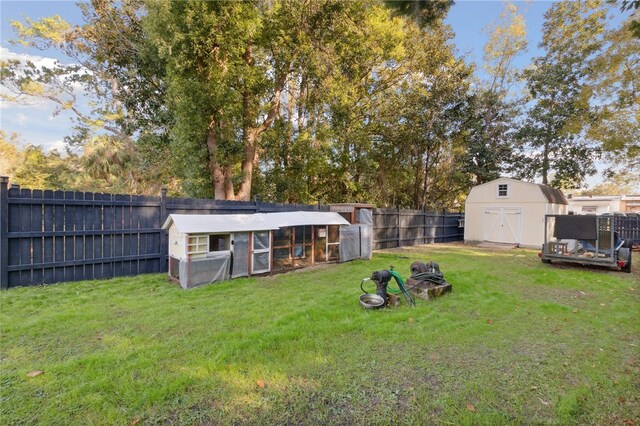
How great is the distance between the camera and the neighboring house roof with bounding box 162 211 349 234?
5941 millimetres

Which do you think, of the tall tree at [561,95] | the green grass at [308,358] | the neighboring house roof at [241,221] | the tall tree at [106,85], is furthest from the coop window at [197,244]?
the tall tree at [561,95]

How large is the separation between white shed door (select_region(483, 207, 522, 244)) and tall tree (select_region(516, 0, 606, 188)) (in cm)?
628

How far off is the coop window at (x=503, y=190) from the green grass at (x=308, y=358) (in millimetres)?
10994

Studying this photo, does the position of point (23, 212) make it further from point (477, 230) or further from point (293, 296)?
point (477, 230)

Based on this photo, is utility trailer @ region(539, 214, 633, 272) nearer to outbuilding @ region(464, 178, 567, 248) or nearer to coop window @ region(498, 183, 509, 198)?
outbuilding @ region(464, 178, 567, 248)

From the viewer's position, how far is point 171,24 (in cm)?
839

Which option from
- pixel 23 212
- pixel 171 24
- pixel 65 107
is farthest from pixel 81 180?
pixel 23 212

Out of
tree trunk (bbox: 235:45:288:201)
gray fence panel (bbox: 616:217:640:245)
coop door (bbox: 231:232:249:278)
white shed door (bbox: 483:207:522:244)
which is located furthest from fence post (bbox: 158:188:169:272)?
gray fence panel (bbox: 616:217:640:245)

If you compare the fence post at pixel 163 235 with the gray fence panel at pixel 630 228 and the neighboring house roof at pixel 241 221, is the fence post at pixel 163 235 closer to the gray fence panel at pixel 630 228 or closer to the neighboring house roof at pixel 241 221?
the neighboring house roof at pixel 241 221

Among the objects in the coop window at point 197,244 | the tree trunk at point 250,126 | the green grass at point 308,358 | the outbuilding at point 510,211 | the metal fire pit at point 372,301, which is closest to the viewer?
the green grass at point 308,358

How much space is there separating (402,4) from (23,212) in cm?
699

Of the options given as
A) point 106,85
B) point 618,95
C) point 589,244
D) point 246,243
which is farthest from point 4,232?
point 618,95

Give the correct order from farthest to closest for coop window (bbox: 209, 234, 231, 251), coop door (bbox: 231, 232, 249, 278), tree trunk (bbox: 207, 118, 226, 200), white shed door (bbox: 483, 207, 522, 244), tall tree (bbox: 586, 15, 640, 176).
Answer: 1. white shed door (bbox: 483, 207, 522, 244)
2. tall tree (bbox: 586, 15, 640, 176)
3. tree trunk (bbox: 207, 118, 226, 200)
4. coop door (bbox: 231, 232, 249, 278)
5. coop window (bbox: 209, 234, 231, 251)

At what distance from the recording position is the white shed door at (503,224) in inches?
598
